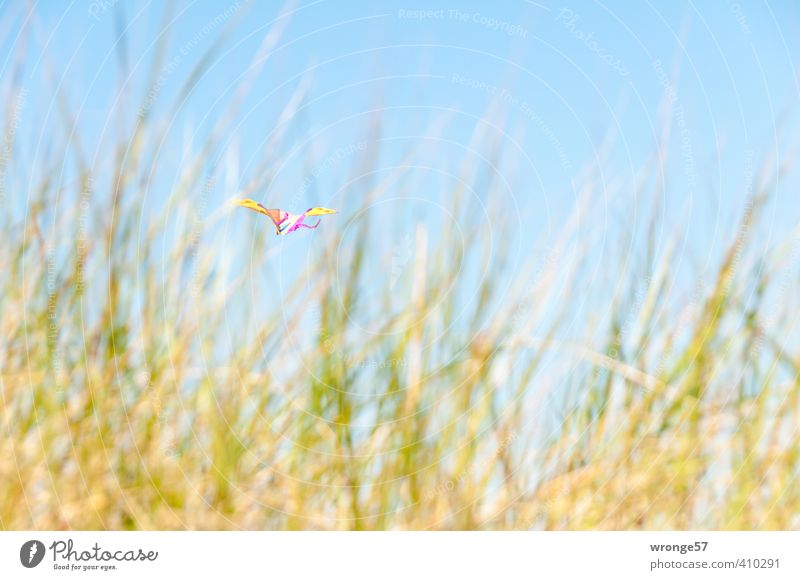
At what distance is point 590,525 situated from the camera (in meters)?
1.66
